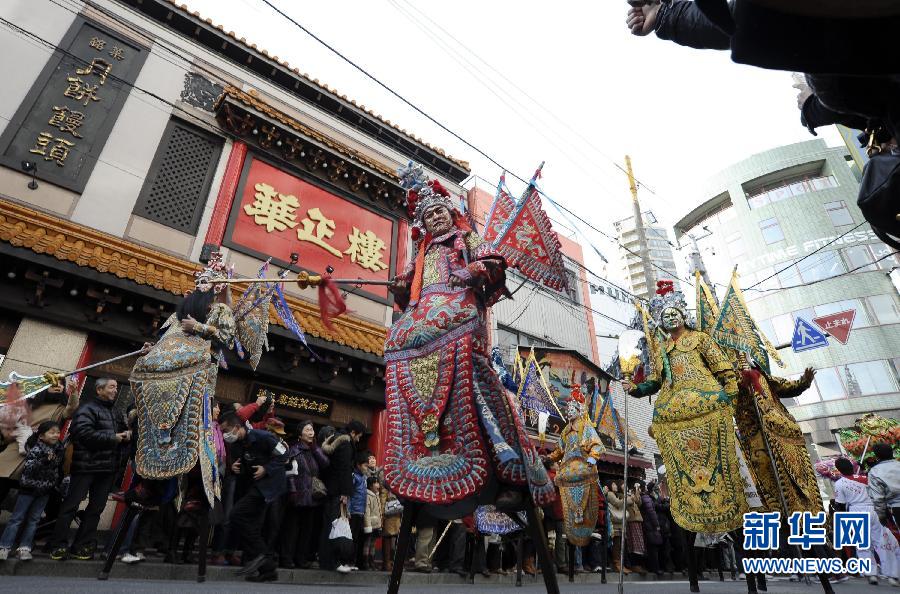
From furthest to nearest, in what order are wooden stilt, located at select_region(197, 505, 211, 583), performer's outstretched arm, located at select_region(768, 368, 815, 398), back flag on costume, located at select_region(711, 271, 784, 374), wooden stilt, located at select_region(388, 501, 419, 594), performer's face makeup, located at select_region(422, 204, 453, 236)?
performer's outstretched arm, located at select_region(768, 368, 815, 398) → back flag on costume, located at select_region(711, 271, 784, 374) → wooden stilt, located at select_region(197, 505, 211, 583) → performer's face makeup, located at select_region(422, 204, 453, 236) → wooden stilt, located at select_region(388, 501, 419, 594)

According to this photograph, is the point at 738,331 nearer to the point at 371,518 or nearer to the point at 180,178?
the point at 371,518

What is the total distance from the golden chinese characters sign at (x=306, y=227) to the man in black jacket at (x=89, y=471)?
16.9 feet

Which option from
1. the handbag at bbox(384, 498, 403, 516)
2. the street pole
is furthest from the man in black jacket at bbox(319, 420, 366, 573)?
the street pole

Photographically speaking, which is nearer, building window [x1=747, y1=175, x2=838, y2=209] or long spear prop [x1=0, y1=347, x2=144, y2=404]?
long spear prop [x1=0, y1=347, x2=144, y2=404]

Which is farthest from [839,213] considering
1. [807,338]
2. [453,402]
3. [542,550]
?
[542,550]

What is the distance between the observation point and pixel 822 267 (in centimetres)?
2592

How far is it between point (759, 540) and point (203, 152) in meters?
10.6

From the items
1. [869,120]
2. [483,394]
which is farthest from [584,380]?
[869,120]

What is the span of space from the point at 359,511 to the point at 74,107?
8.37 metres

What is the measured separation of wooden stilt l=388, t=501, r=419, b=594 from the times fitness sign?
30.1 metres

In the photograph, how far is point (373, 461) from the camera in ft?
23.8

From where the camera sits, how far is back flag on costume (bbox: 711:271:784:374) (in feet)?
16.4

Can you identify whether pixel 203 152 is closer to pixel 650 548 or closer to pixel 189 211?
pixel 189 211

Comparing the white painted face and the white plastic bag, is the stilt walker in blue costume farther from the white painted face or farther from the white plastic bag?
the white painted face
